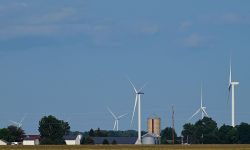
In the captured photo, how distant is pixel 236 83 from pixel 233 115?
7.12 m

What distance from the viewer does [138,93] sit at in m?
200

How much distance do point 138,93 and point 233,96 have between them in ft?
68.6

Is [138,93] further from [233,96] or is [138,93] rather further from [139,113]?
[233,96]

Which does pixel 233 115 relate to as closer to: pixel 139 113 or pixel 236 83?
pixel 236 83

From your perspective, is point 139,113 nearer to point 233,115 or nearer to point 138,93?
point 138,93

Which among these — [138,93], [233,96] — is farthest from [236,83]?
[138,93]

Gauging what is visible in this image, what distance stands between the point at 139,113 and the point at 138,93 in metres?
7.01

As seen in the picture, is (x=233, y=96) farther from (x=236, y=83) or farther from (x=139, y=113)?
(x=139, y=113)

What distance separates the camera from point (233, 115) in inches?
7869

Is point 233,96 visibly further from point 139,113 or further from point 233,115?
point 139,113

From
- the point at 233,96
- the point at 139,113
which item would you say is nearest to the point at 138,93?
the point at 139,113

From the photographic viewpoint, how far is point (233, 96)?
650ft
